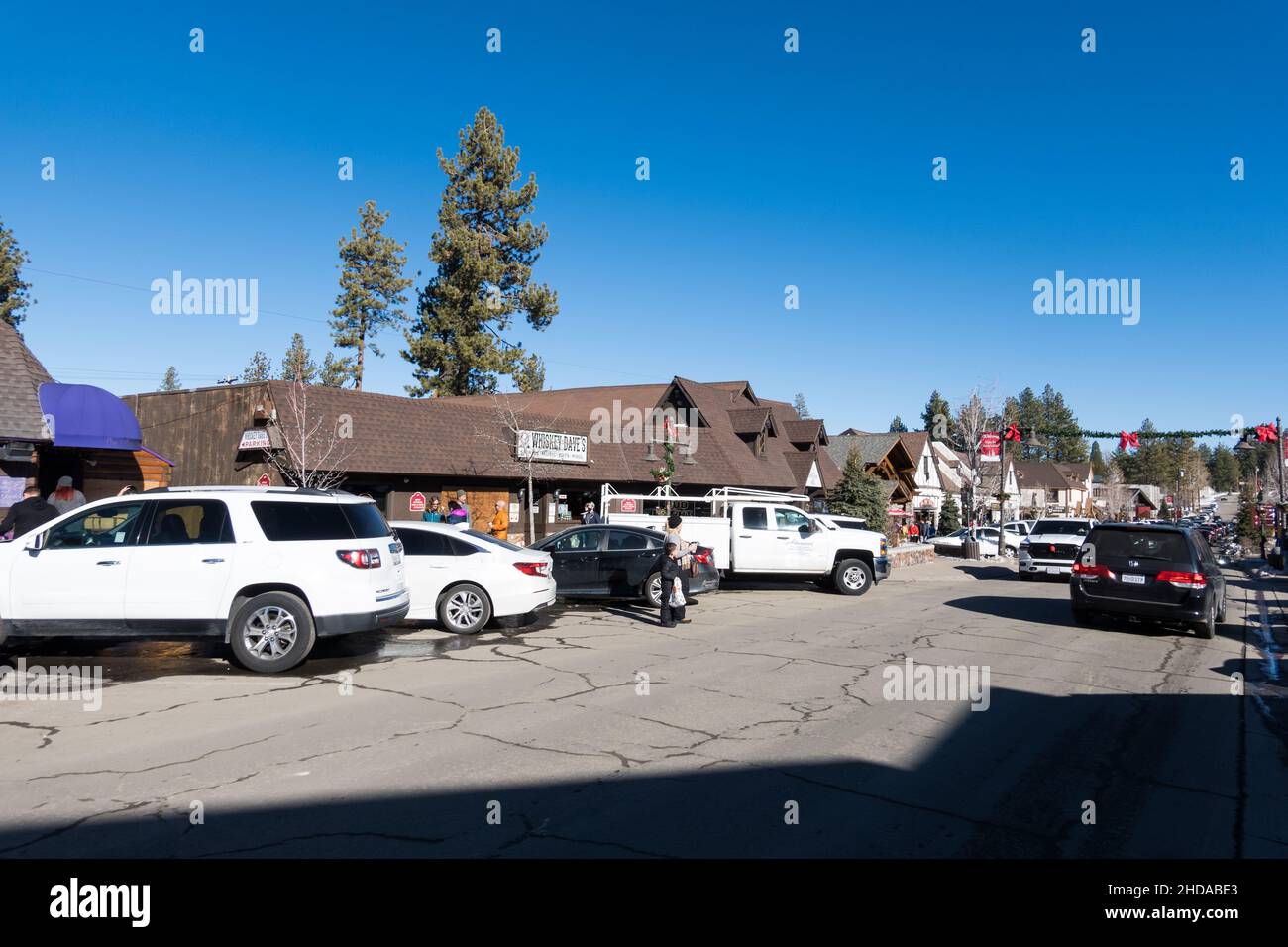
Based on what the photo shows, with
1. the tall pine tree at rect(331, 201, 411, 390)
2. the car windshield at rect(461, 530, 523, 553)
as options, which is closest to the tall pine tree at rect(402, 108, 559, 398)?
the tall pine tree at rect(331, 201, 411, 390)

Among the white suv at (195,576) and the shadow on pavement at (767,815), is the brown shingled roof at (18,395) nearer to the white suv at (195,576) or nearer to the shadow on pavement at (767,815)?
the white suv at (195,576)

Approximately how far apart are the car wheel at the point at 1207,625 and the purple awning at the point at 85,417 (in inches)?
841

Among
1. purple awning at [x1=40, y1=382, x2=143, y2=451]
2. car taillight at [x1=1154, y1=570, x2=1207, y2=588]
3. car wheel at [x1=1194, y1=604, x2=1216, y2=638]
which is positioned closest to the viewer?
car taillight at [x1=1154, y1=570, x2=1207, y2=588]

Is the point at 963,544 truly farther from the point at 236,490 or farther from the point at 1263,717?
the point at 236,490

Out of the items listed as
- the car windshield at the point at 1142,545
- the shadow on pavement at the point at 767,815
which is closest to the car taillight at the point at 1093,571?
the car windshield at the point at 1142,545

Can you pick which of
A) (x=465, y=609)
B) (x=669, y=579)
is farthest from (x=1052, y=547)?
(x=465, y=609)

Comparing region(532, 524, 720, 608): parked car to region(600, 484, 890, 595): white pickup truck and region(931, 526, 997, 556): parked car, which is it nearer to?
region(600, 484, 890, 595): white pickup truck

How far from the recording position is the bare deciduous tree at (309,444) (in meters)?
22.3

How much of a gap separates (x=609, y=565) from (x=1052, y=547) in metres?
14.7

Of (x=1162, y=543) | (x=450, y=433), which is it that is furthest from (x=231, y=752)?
(x=450, y=433)

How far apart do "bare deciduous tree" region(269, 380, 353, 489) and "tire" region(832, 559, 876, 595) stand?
13.0 m

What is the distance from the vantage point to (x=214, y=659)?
1013cm

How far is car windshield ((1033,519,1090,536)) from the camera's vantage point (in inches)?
983
